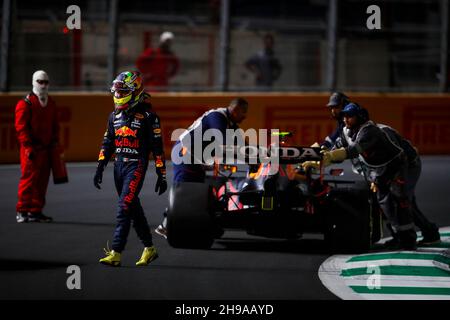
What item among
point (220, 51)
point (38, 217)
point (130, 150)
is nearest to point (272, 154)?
point (130, 150)

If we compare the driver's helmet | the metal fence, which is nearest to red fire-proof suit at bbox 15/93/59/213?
the driver's helmet

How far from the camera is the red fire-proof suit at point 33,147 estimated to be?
13.6 metres

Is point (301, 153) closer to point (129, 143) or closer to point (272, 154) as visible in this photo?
point (272, 154)

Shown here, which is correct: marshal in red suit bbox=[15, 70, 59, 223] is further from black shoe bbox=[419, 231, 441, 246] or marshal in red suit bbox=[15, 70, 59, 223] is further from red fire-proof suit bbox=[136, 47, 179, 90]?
red fire-proof suit bbox=[136, 47, 179, 90]

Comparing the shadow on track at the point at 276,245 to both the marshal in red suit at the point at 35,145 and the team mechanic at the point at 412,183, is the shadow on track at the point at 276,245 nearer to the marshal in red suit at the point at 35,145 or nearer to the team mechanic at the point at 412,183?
the team mechanic at the point at 412,183

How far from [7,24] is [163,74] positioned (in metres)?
3.08

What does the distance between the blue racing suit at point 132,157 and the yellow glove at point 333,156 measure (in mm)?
1630

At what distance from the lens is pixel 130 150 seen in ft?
34.0

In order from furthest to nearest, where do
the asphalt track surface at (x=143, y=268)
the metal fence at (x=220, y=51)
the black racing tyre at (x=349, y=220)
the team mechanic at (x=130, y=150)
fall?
the metal fence at (x=220, y=51), the black racing tyre at (x=349, y=220), the team mechanic at (x=130, y=150), the asphalt track surface at (x=143, y=268)

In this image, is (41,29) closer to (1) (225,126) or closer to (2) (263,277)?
(1) (225,126)

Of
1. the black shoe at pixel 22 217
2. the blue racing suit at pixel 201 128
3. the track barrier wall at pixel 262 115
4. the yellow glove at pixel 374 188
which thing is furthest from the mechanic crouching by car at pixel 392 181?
the track barrier wall at pixel 262 115

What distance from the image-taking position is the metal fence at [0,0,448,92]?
1878cm
